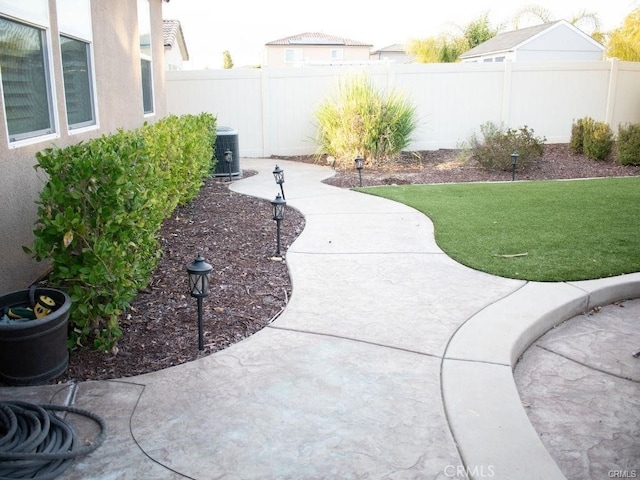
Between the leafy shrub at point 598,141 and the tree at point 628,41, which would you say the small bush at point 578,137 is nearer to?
the leafy shrub at point 598,141

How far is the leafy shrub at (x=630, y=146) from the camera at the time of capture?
1083 centimetres

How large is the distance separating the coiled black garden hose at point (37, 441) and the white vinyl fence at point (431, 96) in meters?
11.4

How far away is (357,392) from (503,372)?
0.85 m

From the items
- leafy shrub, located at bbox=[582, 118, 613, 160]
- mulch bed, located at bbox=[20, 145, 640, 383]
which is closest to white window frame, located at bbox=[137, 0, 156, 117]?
mulch bed, located at bbox=[20, 145, 640, 383]

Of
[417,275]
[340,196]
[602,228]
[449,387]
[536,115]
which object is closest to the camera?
[449,387]

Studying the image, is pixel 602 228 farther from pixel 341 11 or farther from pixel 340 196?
pixel 341 11

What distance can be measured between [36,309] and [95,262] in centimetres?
43

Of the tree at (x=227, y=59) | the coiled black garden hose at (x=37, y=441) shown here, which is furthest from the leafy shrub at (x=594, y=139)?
the tree at (x=227, y=59)

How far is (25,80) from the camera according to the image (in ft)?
15.0

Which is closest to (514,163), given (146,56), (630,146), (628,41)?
(630,146)

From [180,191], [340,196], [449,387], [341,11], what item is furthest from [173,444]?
[341,11]

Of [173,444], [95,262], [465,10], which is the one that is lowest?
[173,444]

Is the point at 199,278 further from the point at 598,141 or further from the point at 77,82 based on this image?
the point at 598,141

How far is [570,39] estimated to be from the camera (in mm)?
25953
